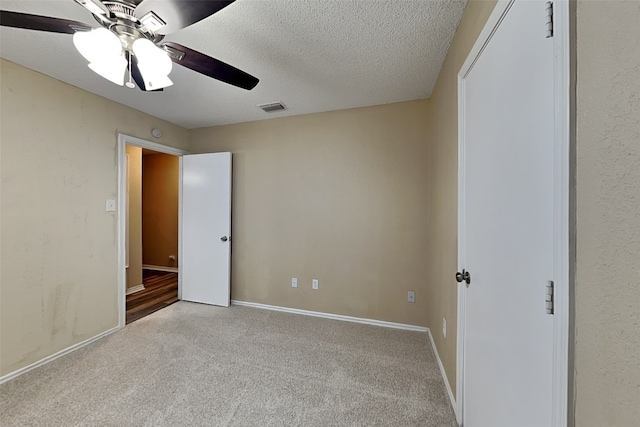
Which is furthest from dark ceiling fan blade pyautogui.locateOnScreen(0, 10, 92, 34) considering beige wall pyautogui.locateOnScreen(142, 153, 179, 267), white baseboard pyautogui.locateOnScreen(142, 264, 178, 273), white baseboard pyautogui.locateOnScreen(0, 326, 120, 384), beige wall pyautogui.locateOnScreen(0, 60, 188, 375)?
white baseboard pyautogui.locateOnScreen(142, 264, 178, 273)

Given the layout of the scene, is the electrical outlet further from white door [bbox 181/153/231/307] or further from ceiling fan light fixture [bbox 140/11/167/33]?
ceiling fan light fixture [bbox 140/11/167/33]

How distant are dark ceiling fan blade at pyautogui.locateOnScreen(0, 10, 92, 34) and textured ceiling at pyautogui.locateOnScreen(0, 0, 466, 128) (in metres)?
0.39

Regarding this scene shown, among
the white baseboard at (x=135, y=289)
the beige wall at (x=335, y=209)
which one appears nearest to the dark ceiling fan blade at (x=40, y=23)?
the beige wall at (x=335, y=209)

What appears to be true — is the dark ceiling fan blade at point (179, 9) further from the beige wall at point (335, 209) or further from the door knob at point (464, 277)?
the beige wall at point (335, 209)

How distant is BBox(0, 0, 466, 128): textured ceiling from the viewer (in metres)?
1.42

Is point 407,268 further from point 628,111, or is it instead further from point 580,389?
point 628,111

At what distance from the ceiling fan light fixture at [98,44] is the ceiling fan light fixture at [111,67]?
0.03 metres

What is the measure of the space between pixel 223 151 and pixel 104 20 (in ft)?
7.69

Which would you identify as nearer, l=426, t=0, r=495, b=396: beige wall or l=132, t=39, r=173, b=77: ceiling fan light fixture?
l=132, t=39, r=173, b=77: ceiling fan light fixture

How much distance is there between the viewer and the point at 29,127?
2006 mm

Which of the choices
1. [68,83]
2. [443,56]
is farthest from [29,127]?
[443,56]

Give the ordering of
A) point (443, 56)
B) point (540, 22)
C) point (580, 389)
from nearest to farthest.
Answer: point (580, 389) < point (540, 22) < point (443, 56)

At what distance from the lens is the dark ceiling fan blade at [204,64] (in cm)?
127

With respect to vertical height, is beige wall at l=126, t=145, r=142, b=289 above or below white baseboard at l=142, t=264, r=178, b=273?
above
